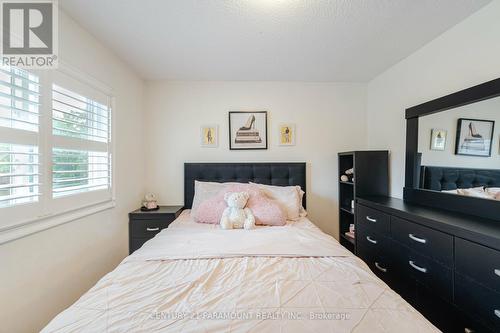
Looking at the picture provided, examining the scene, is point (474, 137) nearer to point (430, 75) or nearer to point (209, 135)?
point (430, 75)

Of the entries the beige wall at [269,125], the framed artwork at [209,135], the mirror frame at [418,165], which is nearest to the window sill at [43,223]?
the beige wall at [269,125]

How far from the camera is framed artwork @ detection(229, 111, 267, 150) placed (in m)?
2.68

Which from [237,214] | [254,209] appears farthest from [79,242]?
[254,209]

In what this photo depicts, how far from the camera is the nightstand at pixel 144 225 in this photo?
2312 millimetres

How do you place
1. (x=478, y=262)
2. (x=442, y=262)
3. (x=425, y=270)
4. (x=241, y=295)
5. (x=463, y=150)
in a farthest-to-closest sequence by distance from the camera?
(x=463, y=150)
(x=425, y=270)
(x=442, y=262)
(x=478, y=262)
(x=241, y=295)

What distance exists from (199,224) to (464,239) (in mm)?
1938

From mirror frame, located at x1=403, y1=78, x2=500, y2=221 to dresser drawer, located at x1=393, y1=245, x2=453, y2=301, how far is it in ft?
1.59

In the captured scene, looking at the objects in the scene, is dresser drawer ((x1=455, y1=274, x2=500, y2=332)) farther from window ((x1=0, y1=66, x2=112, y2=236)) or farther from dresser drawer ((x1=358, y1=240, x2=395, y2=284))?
window ((x1=0, y1=66, x2=112, y2=236))

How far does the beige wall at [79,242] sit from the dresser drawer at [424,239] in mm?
2561

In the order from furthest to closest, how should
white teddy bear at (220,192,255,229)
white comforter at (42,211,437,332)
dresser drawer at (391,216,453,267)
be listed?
white teddy bear at (220,192,255,229)
dresser drawer at (391,216,453,267)
white comforter at (42,211,437,332)

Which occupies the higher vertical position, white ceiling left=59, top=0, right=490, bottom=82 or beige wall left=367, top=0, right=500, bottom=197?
white ceiling left=59, top=0, right=490, bottom=82

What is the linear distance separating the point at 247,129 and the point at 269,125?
30 cm

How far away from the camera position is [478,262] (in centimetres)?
111

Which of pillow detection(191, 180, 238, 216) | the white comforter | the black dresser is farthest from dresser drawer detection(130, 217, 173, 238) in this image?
the black dresser
